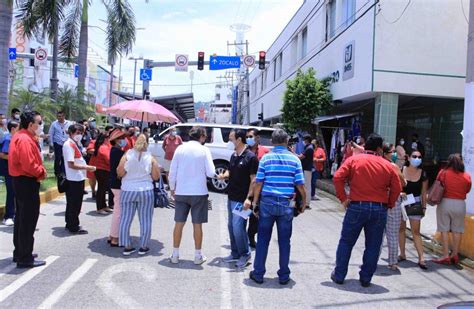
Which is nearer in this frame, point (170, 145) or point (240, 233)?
point (240, 233)

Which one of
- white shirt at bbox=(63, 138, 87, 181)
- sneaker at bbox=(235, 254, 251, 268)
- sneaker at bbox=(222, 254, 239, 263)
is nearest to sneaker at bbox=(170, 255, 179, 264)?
sneaker at bbox=(222, 254, 239, 263)

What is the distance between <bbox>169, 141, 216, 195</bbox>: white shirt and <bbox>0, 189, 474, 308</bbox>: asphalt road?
3.30 feet

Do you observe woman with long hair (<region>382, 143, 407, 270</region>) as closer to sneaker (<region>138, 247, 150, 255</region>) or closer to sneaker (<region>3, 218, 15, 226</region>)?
sneaker (<region>138, 247, 150, 255</region>)

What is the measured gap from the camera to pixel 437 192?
6605mm

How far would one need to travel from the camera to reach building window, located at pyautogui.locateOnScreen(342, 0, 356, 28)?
15.9 m

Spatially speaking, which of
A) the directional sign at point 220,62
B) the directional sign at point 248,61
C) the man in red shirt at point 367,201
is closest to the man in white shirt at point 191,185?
the man in red shirt at point 367,201

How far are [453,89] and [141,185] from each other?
1094cm

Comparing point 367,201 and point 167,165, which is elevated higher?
point 367,201

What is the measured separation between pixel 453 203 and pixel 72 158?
5808mm

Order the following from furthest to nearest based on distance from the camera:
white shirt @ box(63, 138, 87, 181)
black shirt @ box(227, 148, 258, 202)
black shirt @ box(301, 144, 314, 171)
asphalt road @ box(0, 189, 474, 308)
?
black shirt @ box(301, 144, 314, 171) < white shirt @ box(63, 138, 87, 181) < black shirt @ box(227, 148, 258, 202) < asphalt road @ box(0, 189, 474, 308)

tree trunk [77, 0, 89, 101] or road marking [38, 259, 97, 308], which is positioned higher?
tree trunk [77, 0, 89, 101]

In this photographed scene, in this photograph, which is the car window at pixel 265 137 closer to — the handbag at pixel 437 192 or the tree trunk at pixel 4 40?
the handbag at pixel 437 192

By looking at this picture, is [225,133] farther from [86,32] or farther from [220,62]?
[220,62]

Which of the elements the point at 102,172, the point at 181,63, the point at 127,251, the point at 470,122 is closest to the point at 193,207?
the point at 127,251
